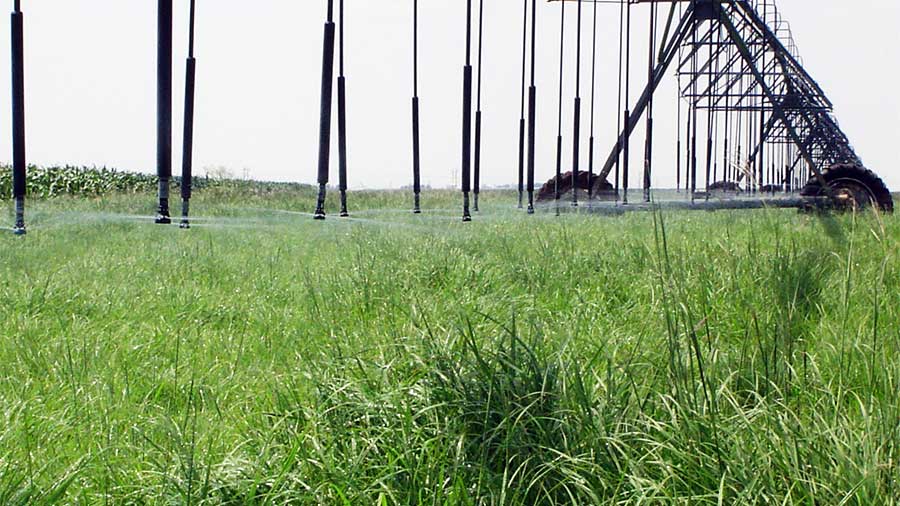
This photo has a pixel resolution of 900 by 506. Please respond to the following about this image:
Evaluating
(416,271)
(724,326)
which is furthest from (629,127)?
(724,326)

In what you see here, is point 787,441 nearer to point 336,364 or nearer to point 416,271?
point 336,364

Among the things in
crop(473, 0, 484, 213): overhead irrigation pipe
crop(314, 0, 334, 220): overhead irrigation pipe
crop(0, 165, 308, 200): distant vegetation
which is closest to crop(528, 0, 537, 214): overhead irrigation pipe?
crop(473, 0, 484, 213): overhead irrigation pipe

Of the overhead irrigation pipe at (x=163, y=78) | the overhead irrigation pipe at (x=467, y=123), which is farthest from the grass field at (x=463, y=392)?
the overhead irrigation pipe at (x=467, y=123)

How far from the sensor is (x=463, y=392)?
2.25 m

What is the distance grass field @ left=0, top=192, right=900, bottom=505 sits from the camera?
189cm

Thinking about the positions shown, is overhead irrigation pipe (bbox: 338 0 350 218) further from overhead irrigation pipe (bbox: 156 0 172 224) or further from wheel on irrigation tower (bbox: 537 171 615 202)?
wheel on irrigation tower (bbox: 537 171 615 202)

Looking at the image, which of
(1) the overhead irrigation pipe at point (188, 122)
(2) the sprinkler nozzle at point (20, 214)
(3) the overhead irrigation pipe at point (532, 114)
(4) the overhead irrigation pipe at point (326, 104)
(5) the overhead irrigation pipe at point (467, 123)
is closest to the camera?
(1) the overhead irrigation pipe at point (188, 122)

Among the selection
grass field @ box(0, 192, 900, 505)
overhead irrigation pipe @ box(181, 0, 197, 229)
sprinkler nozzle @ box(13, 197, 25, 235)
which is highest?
overhead irrigation pipe @ box(181, 0, 197, 229)

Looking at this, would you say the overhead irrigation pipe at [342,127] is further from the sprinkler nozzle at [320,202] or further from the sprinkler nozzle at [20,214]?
the sprinkler nozzle at [20,214]

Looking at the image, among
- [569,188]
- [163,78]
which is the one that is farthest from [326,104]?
[569,188]

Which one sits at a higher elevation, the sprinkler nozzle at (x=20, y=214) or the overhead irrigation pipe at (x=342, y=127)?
the overhead irrigation pipe at (x=342, y=127)

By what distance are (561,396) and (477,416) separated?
21 cm

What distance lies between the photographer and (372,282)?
4637mm

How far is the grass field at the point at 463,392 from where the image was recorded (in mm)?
1891
